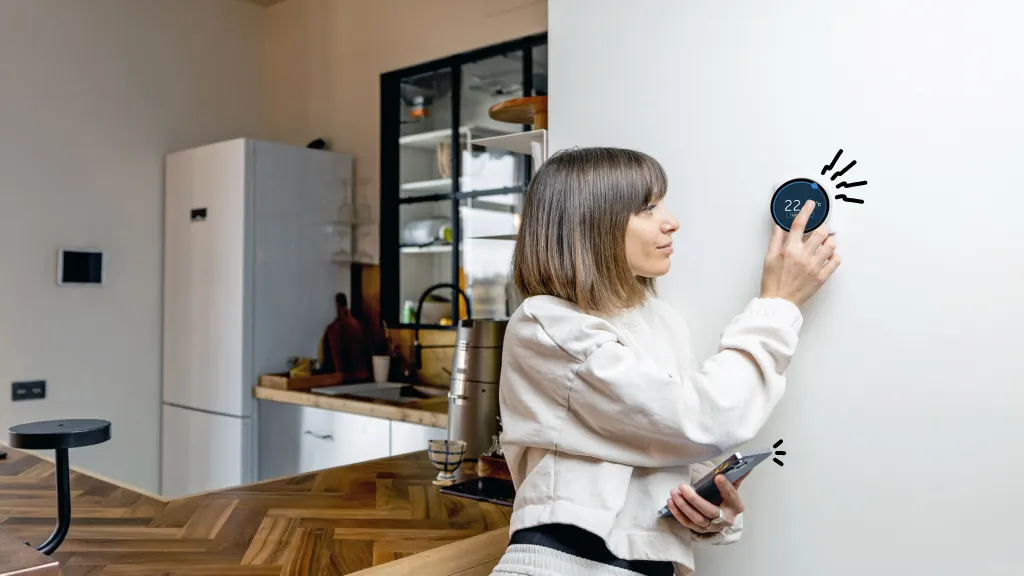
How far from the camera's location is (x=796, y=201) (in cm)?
117

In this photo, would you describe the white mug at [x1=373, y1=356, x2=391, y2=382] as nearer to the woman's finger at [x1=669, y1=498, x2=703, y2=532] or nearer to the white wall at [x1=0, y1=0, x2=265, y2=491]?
the white wall at [x1=0, y1=0, x2=265, y2=491]

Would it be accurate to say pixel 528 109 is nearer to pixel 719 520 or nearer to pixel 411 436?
pixel 719 520

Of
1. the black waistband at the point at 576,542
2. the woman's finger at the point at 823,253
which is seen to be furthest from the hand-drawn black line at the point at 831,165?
the black waistband at the point at 576,542

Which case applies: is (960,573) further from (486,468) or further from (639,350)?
(486,468)

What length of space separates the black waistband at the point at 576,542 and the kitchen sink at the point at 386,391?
7.21 feet

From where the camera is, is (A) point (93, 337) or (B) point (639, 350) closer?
(B) point (639, 350)

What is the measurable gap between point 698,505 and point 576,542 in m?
0.17

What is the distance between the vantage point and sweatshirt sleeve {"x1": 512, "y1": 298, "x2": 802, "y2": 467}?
38.0 inches

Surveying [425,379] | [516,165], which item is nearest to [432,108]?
[516,165]

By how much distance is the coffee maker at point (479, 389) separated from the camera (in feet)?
6.35

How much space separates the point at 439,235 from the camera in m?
3.63

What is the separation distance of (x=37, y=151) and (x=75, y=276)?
1.88 ft

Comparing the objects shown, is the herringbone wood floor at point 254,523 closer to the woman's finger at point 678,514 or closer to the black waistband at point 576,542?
the black waistband at point 576,542

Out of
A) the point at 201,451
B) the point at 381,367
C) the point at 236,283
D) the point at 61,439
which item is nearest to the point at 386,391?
the point at 381,367
